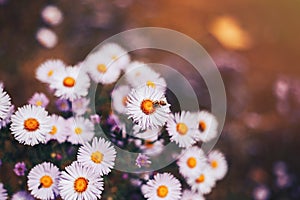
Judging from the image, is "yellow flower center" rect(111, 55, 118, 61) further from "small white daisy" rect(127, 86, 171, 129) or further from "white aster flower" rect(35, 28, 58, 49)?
"white aster flower" rect(35, 28, 58, 49)

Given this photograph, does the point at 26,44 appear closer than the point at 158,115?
No

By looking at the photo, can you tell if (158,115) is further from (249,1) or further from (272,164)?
(249,1)

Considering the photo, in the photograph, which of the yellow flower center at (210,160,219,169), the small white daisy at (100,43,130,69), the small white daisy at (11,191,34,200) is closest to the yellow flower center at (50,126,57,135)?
the small white daisy at (11,191,34,200)

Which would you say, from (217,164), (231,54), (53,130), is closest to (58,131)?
(53,130)

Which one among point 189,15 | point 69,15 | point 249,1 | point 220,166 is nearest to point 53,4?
point 69,15

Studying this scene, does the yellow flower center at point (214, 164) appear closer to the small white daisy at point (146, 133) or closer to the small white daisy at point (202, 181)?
the small white daisy at point (202, 181)

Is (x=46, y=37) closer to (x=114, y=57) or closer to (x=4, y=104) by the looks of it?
(x=114, y=57)

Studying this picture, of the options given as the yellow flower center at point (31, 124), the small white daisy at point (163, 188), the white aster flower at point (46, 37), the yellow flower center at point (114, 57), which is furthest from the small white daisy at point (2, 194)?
the white aster flower at point (46, 37)

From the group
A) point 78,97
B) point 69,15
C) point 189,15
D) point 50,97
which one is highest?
point 189,15
